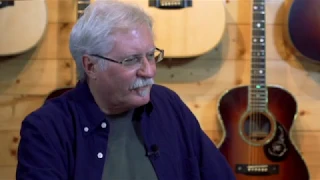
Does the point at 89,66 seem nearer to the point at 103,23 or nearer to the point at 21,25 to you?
the point at 103,23

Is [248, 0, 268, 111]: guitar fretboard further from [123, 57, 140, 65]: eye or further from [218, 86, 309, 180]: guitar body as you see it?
[123, 57, 140, 65]: eye

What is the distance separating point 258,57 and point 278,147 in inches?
13.8

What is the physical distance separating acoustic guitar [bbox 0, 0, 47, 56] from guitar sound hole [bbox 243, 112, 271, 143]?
0.87 metres

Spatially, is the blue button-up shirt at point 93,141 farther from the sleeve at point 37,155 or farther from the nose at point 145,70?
the nose at point 145,70

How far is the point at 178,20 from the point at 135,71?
778 mm

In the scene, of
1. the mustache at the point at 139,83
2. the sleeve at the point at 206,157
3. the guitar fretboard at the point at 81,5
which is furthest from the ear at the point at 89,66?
the guitar fretboard at the point at 81,5

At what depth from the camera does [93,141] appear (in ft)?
4.52

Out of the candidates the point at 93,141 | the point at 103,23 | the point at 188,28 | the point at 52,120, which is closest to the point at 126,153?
the point at 93,141

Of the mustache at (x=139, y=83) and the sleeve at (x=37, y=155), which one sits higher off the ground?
the mustache at (x=139, y=83)

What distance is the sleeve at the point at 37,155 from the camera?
127 centimetres

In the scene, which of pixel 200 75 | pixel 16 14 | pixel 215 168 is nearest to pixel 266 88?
pixel 200 75

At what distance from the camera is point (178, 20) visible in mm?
2088

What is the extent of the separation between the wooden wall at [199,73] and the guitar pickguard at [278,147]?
184 millimetres

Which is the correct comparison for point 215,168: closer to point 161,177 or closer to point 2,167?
point 161,177
